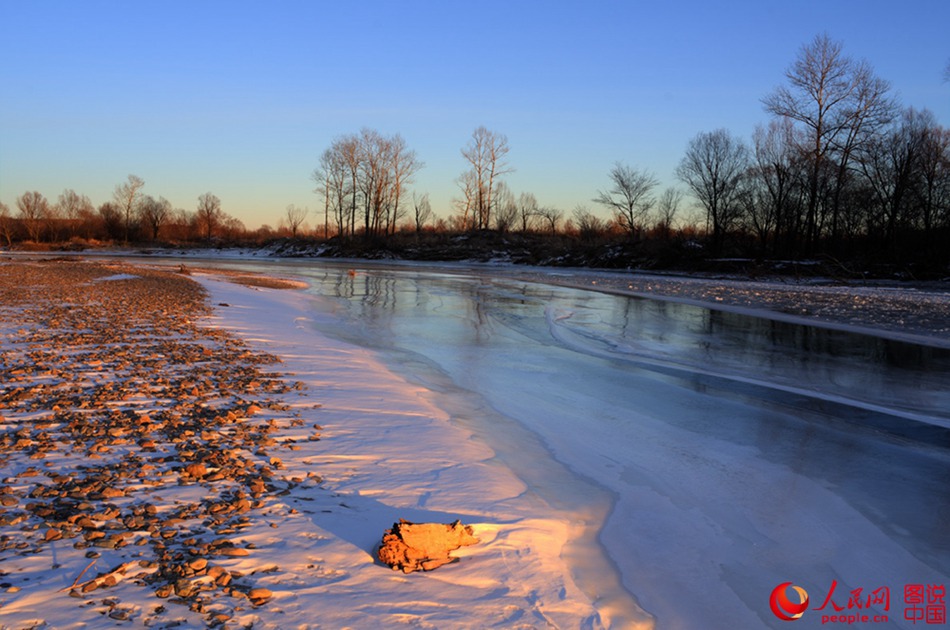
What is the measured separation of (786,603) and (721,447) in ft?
9.37

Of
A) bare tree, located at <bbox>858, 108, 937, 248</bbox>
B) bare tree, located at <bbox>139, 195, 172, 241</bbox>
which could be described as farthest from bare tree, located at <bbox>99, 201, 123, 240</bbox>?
bare tree, located at <bbox>858, 108, 937, 248</bbox>

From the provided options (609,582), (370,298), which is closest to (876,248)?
(370,298)

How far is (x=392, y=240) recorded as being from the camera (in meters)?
76.2

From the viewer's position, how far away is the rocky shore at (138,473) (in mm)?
2967

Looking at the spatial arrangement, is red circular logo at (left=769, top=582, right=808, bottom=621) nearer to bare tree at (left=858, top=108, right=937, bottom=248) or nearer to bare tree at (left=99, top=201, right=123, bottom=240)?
bare tree at (left=858, top=108, right=937, bottom=248)

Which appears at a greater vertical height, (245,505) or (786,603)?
(245,505)

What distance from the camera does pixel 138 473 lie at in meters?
4.33

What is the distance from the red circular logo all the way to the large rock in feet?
5.72

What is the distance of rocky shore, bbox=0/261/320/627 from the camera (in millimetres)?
2967

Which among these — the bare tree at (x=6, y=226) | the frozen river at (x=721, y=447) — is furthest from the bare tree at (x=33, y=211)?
the frozen river at (x=721, y=447)

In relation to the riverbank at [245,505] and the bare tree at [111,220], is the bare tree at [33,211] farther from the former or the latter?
the riverbank at [245,505]

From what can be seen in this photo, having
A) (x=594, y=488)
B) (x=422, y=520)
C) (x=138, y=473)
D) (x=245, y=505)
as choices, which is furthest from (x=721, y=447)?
(x=138, y=473)

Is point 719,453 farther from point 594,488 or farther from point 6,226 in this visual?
point 6,226

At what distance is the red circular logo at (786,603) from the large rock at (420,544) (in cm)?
174
